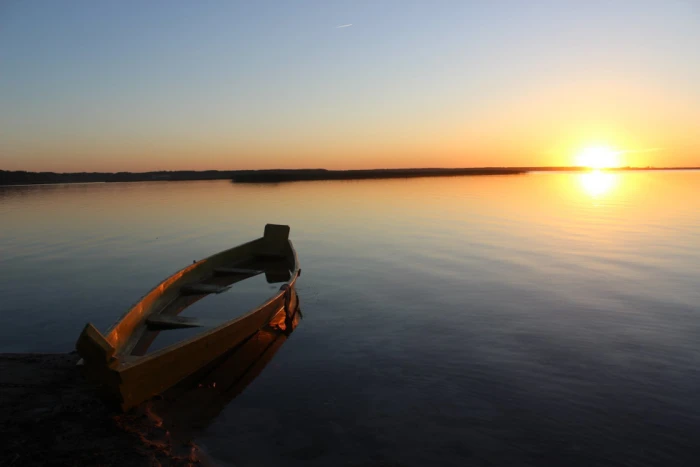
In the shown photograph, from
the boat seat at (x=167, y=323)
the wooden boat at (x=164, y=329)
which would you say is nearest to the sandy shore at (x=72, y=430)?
the wooden boat at (x=164, y=329)

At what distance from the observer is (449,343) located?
10.1 m

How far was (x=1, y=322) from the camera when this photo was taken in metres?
11.7

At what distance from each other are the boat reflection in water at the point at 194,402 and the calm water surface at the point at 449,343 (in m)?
0.30

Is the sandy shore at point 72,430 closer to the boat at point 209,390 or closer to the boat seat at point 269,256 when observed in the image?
the boat at point 209,390

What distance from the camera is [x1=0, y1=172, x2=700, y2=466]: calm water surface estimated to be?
6.46 m

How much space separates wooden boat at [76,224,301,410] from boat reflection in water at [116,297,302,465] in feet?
1.35

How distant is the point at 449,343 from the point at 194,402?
572 centimetres

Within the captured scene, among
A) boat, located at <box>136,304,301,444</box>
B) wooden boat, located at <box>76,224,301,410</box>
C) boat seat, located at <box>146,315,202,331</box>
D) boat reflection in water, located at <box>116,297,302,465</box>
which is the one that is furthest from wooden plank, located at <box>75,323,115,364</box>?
boat seat, located at <box>146,315,202,331</box>

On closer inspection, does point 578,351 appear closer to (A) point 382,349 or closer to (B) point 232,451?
(A) point 382,349

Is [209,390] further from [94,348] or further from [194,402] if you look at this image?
[94,348]

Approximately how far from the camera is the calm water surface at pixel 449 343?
6.46 meters

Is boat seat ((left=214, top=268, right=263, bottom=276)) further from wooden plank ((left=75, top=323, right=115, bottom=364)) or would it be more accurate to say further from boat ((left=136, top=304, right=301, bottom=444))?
wooden plank ((left=75, top=323, right=115, bottom=364))

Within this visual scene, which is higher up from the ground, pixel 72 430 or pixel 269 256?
pixel 269 256

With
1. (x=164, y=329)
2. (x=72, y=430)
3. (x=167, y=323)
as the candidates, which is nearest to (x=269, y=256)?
(x=164, y=329)
